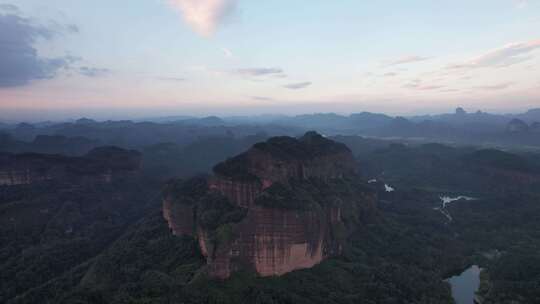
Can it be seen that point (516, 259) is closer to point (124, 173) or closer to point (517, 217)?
point (517, 217)

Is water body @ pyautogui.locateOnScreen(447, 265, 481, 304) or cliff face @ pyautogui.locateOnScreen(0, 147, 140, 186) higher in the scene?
cliff face @ pyautogui.locateOnScreen(0, 147, 140, 186)

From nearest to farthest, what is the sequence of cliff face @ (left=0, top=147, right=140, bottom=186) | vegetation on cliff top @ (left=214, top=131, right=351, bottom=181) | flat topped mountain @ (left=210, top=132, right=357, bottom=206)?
flat topped mountain @ (left=210, top=132, right=357, bottom=206)
vegetation on cliff top @ (left=214, top=131, right=351, bottom=181)
cliff face @ (left=0, top=147, right=140, bottom=186)

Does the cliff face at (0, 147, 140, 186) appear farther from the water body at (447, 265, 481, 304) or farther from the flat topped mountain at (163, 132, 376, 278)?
the water body at (447, 265, 481, 304)

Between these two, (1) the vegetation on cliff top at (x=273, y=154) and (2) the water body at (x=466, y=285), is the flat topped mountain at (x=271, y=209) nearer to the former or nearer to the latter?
(1) the vegetation on cliff top at (x=273, y=154)

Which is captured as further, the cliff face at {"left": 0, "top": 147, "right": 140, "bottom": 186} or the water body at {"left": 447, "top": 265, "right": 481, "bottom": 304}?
the cliff face at {"left": 0, "top": 147, "right": 140, "bottom": 186}

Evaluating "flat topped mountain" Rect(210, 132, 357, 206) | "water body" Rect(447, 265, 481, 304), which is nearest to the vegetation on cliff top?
"flat topped mountain" Rect(210, 132, 357, 206)

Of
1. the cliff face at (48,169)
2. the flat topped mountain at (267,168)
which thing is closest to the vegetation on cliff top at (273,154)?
the flat topped mountain at (267,168)
